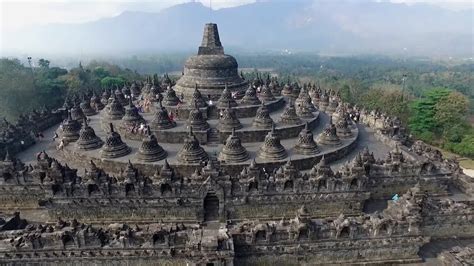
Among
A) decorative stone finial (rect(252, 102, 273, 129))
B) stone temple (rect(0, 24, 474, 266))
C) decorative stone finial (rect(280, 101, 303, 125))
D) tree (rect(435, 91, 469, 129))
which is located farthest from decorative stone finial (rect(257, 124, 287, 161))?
tree (rect(435, 91, 469, 129))

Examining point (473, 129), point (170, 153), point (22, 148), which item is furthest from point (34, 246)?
point (473, 129)

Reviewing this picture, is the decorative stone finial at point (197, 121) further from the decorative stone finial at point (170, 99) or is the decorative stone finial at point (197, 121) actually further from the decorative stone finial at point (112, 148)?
the decorative stone finial at point (112, 148)

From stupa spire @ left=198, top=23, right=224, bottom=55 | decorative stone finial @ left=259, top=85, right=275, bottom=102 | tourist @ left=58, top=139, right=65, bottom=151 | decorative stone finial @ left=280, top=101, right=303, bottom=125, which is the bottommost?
tourist @ left=58, top=139, right=65, bottom=151

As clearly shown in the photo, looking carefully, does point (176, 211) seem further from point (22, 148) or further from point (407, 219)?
point (22, 148)

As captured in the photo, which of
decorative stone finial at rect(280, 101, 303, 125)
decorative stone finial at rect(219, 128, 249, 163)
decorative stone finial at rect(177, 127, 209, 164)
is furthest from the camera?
decorative stone finial at rect(280, 101, 303, 125)

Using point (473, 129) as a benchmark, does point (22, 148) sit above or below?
above

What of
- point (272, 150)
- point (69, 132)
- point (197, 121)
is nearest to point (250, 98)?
point (197, 121)

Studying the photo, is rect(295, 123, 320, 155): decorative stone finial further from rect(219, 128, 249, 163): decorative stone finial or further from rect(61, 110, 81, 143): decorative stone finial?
rect(61, 110, 81, 143): decorative stone finial

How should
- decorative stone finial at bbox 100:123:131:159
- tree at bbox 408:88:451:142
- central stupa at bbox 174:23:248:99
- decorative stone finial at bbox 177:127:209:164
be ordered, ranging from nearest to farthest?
decorative stone finial at bbox 177:127:209:164 → decorative stone finial at bbox 100:123:131:159 → central stupa at bbox 174:23:248:99 → tree at bbox 408:88:451:142
